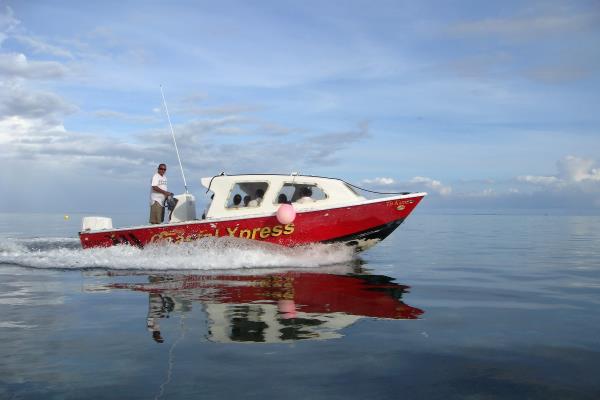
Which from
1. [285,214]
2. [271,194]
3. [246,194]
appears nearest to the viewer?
[285,214]

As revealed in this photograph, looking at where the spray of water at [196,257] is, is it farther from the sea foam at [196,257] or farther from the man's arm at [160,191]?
the man's arm at [160,191]

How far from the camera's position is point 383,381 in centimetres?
454

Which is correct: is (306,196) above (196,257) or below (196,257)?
above

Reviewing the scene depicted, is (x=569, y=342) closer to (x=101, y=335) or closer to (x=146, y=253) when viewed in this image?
(x=101, y=335)

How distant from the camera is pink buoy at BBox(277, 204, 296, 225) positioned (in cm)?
1323

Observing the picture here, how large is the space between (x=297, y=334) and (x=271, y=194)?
8.07m

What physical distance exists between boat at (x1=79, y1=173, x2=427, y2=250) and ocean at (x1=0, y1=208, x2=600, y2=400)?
1.43m

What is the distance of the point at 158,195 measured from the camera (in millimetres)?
15000

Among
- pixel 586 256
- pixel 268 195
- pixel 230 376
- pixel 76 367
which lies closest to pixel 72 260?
pixel 268 195

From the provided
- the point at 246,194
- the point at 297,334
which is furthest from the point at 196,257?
the point at 297,334

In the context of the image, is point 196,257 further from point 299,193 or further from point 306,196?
point 306,196

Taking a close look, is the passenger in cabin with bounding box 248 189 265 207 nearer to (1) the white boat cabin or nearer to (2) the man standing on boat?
(1) the white boat cabin

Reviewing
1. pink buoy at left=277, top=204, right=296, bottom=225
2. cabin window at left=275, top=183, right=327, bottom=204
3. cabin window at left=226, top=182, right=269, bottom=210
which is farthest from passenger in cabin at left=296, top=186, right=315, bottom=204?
cabin window at left=226, top=182, right=269, bottom=210

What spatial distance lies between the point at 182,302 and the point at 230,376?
3.75m
